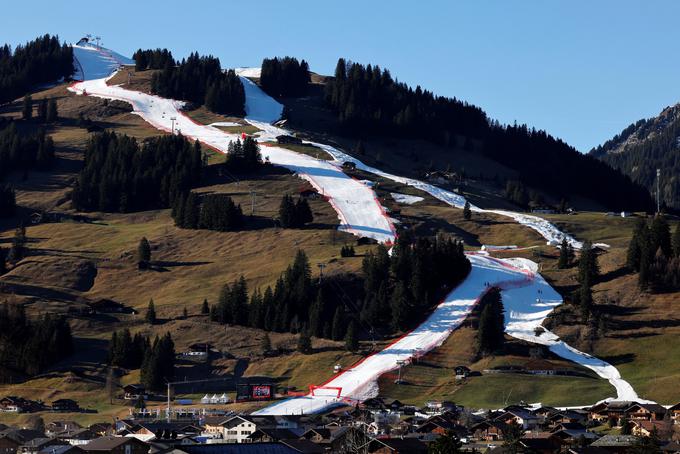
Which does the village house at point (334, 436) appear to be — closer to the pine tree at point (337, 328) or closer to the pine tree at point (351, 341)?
the pine tree at point (351, 341)

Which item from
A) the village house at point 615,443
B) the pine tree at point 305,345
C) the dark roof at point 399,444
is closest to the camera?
the dark roof at point 399,444

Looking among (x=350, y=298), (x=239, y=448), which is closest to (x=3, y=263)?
(x=350, y=298)

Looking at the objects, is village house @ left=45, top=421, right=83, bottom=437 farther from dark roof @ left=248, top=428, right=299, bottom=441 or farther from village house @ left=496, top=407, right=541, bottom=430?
village house @ left=496, top=407, right=541, bottom=430

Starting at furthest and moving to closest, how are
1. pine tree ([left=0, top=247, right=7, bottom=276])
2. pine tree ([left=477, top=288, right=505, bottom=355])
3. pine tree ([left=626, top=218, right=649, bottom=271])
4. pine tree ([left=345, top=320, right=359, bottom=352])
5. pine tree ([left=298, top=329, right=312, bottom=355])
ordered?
pine tree ([left=0, top=247, right=7, bottom=276]) → pine tree ([left=626, top=218, right=649, bottom=271]) → pine tree ([left=298, top=329, right=312, bottom=355]) → pine tree ([left=345, top=320, right=359, bottom=352]) → pine tree ([left=477, top=288, right=505, bottom=355])

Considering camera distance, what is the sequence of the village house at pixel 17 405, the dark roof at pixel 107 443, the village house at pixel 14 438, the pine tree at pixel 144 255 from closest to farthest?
the dark roof at pixel 107 443
the village house at pixel 14 438
the village house at pixel 17 405
the pine tree at pixel 144 255

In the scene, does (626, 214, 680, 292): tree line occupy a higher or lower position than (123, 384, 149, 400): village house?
higher

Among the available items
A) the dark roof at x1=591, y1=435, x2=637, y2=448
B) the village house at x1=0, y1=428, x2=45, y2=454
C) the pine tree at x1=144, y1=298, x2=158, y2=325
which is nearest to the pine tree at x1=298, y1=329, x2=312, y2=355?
the pine tree at x1=144, y1=298, x2=158, y2=325

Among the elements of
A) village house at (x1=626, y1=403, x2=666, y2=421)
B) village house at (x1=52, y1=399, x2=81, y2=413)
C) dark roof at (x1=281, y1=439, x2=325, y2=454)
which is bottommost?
village house at (x1=52, y1=399, x2=81, y2=413)

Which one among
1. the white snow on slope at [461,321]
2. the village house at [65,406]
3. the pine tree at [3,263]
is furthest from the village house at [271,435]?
the pine tree at [3,263]
